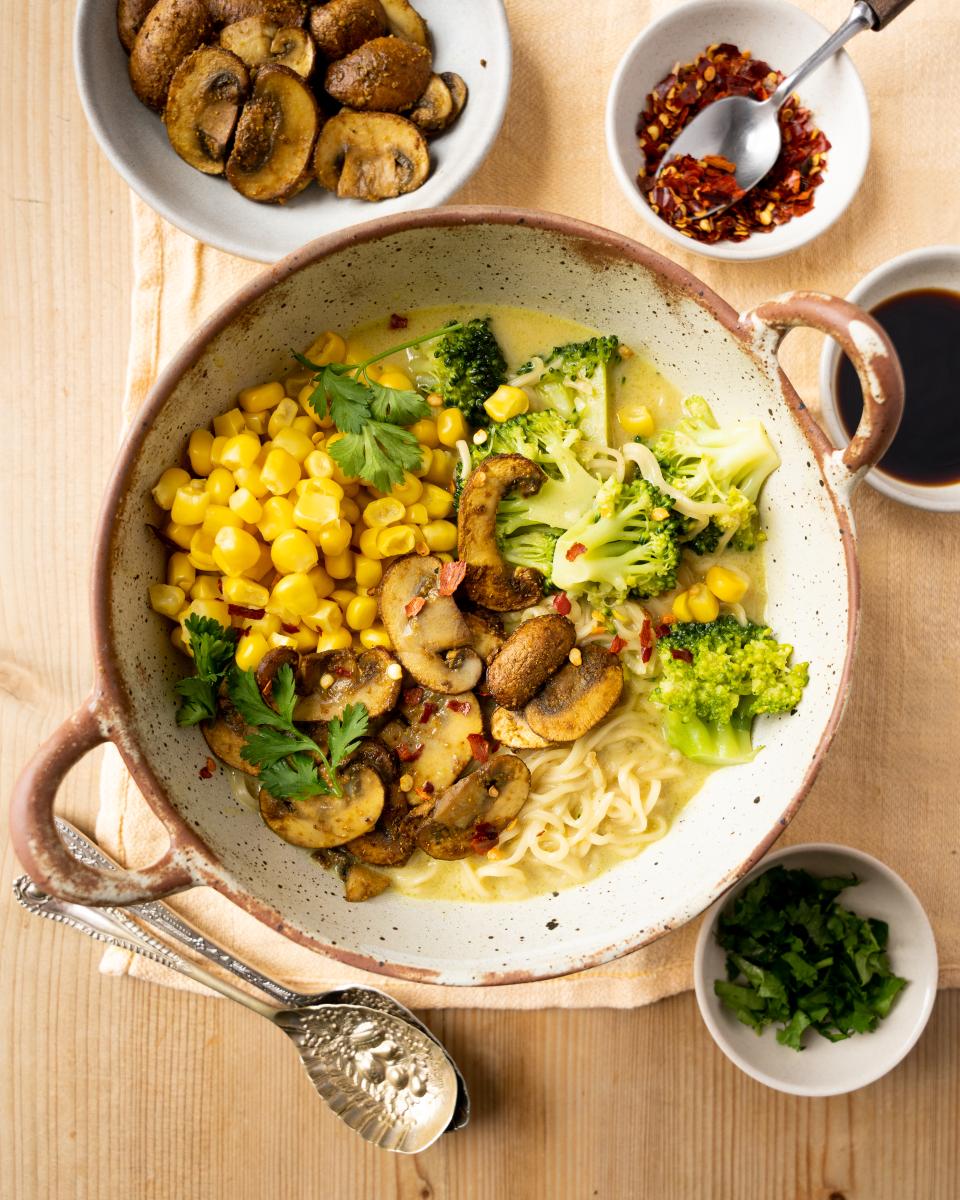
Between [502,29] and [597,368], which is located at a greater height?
[502,29]

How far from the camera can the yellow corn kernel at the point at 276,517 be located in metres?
3.28

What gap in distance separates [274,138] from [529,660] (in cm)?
201

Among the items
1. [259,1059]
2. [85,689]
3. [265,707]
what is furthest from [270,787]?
[259,1059]

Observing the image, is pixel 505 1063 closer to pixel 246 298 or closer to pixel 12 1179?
pixel 12 1179

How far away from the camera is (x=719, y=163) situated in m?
3.65

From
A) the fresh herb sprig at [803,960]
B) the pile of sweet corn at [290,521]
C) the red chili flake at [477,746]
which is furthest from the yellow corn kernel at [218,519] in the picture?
the fresh herb sprig at [803,960]

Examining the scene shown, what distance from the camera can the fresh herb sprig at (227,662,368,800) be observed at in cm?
321

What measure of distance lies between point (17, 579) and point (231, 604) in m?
1.03

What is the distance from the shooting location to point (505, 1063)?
3775mm

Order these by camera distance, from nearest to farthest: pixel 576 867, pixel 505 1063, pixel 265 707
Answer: pixel 265 707 < pixel 576 867 < pixel 505 1063

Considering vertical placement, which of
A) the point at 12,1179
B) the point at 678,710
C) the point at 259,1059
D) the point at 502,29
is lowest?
the point at 12,1179

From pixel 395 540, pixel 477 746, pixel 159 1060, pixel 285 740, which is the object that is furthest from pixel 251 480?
pixel 159 1060

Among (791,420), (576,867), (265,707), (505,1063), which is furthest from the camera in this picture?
(505,1063)

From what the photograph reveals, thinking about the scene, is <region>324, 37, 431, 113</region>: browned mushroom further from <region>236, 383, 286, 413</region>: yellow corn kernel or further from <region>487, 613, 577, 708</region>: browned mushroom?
<region>487, 613, 577, 708</region>: browned mushroom
